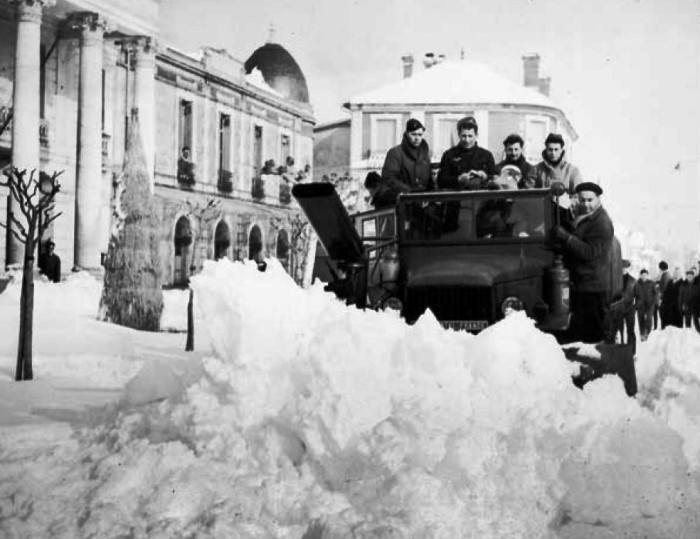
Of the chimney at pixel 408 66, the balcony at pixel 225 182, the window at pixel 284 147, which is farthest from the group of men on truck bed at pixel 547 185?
the chimney at pixel 408 66

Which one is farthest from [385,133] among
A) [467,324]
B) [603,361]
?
[603,361]

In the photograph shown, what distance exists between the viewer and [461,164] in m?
9.64

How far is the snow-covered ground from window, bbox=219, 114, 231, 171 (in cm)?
2029

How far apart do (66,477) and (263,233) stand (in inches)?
862

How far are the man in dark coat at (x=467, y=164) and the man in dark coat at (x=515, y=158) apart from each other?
0.47 ft

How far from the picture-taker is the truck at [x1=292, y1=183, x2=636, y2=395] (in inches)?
327

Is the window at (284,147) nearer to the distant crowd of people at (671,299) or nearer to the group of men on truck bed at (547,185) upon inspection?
the distant crowd of people at (671,299)

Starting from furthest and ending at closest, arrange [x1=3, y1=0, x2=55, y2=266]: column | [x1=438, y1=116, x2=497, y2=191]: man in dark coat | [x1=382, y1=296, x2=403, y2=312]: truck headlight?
1. [x1=3, y1=0, x2=55, y2=266]: column
2. [x1=438, y1=116, x2=497, y2=191]: man in dark coat
3. [x1=382, y1=296, x2=403, y2=312]: truck headlight

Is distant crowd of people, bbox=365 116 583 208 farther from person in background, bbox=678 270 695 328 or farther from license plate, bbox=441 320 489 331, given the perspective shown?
person in background, bbox=678 270 695 328

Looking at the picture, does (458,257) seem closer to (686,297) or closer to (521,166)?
(521,166)

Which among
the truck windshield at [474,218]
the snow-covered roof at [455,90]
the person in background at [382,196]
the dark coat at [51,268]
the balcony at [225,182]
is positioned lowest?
the dark coat at [51,268]

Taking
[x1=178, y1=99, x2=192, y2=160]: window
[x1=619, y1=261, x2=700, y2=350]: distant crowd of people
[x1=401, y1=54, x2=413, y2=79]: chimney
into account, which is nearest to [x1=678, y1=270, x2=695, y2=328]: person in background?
[x1=619, y1=261, x2=700, y2=350]: distant crowd of people

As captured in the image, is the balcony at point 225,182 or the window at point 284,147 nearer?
the balcony at point 225,182

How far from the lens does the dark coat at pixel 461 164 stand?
959 centimetres
